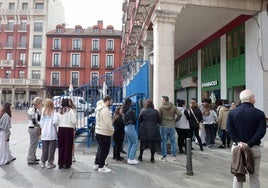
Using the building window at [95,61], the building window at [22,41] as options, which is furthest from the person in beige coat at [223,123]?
the building window at [22,41]

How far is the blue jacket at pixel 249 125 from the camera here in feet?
14.0

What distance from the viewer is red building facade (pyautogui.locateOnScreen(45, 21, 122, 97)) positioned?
5238cm

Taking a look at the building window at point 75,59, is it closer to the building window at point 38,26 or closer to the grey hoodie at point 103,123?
the building window at point 38,26

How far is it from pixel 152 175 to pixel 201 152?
343 cm

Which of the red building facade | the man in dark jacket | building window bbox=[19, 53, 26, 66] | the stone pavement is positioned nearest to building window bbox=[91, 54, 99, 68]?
the red building facade

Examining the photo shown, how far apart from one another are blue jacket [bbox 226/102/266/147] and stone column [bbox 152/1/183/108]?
16.5ft

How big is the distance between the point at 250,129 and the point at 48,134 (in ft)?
15.1

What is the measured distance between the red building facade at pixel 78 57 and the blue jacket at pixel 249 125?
49108 millimetres

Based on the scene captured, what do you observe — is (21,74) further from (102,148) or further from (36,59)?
(102,148)

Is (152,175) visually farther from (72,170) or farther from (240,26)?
(240,26)

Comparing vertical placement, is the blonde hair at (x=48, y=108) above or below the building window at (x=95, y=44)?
below

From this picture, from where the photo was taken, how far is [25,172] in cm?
631

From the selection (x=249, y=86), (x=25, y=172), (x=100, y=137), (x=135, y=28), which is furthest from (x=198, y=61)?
(x=25, y=172)

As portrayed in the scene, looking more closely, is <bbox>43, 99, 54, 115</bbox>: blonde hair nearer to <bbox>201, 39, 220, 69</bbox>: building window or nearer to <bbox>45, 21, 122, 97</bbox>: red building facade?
<bbox>201, 39, 220, 69</bbox>: building window
